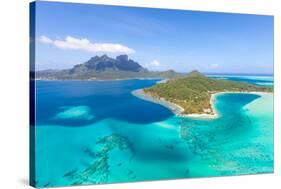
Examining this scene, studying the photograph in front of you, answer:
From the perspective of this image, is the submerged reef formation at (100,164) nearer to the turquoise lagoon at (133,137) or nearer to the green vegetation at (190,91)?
the turquoise lagoon at (133,137)

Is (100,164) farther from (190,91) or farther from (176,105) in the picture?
(190,91)

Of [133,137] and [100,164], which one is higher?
[133,137]

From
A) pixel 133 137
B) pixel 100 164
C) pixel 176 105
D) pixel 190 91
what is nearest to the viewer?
pixel 100 164

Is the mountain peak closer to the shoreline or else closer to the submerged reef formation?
the shoreline

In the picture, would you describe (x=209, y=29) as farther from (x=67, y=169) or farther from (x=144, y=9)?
(x=67, y=169)

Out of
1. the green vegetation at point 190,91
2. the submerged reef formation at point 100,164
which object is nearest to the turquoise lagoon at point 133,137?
the submerged reef formation at point 100,164

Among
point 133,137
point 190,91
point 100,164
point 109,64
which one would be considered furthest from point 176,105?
point 100,164
